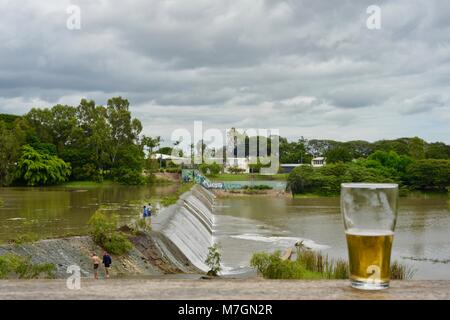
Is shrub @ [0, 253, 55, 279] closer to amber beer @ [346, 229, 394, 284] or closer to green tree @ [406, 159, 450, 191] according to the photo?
amber beer @ [346, 229, 394, 284]

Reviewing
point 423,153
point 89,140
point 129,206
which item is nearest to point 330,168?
point 423,153

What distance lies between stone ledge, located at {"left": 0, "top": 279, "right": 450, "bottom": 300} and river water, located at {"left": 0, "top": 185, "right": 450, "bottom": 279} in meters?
14.8

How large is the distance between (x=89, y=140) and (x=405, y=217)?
38288 millimetres

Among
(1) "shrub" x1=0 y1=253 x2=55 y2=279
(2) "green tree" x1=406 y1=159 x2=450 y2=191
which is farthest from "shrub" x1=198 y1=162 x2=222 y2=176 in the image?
(1) "shrub" x1=0 y1=253 x2=55 y2=279

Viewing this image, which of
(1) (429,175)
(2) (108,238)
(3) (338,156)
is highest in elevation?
(3) (338,156)

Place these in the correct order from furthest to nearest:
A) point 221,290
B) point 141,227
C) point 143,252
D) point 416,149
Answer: point 416,149, point 141,227, point 143,252, point 221,290

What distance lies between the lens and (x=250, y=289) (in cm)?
190

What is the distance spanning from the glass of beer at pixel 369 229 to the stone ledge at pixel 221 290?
0.17ft

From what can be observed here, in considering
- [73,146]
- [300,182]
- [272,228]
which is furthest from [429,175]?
[73,146]

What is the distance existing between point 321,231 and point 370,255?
25.4 metres

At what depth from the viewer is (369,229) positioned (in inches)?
77.2

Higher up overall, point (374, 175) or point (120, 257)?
point (374, 175)

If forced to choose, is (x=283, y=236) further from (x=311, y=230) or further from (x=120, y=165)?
(x=120, y=165)

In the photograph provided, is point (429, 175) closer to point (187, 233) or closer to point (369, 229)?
point (187, 233)
